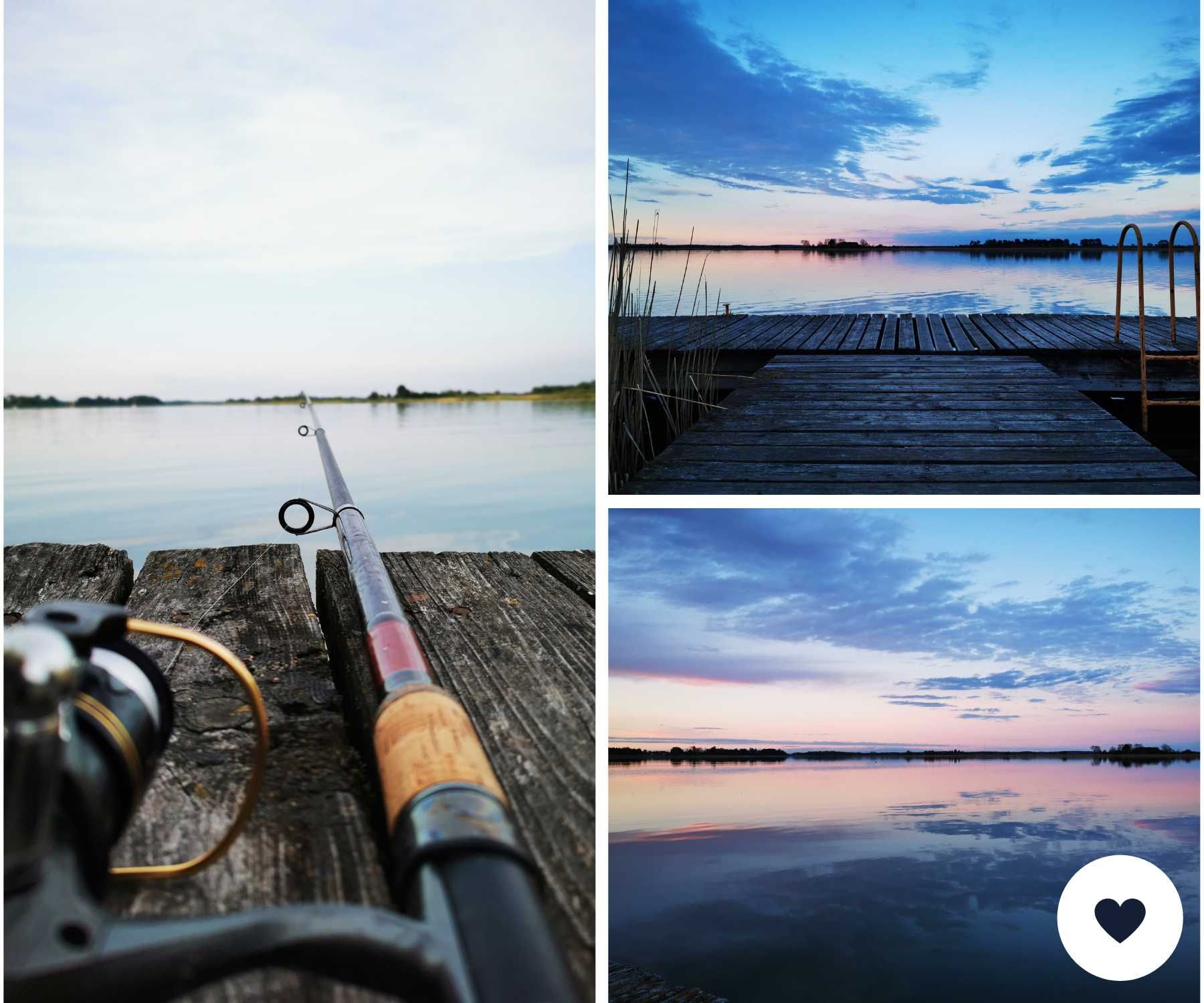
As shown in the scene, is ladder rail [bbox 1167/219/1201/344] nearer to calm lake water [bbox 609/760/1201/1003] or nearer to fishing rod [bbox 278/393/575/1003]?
calm lake water [bbox 609/760/1201/1003]

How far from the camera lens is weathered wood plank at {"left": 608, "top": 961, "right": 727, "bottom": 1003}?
161 cm

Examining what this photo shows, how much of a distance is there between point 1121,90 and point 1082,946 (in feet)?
9.17

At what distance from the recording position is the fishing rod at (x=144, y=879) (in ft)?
Result: 1.35

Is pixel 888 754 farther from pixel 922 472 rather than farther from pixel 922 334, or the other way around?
pixel 922 334

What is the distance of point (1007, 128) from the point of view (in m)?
6.71

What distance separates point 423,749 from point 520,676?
12.9 inches

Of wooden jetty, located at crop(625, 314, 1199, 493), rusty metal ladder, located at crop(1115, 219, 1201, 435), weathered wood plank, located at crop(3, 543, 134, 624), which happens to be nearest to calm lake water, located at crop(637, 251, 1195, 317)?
wooden jetty, located at crop(625, 314, 1199, 493)

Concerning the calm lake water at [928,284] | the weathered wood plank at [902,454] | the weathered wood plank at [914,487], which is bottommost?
the weathered wood plank at [914,487]

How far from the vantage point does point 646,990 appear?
164cm

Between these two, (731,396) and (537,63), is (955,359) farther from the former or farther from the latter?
(537,63)

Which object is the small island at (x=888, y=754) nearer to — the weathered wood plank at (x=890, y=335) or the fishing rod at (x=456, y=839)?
the fishing rod at (x=456, y=839)

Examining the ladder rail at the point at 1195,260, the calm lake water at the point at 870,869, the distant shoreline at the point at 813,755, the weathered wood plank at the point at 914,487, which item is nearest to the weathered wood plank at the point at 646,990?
the calm lake water at the point at 870,869

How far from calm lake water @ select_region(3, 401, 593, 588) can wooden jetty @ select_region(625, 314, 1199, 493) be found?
378 millimetres

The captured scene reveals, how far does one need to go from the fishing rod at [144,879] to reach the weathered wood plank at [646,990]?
117 centimetres
